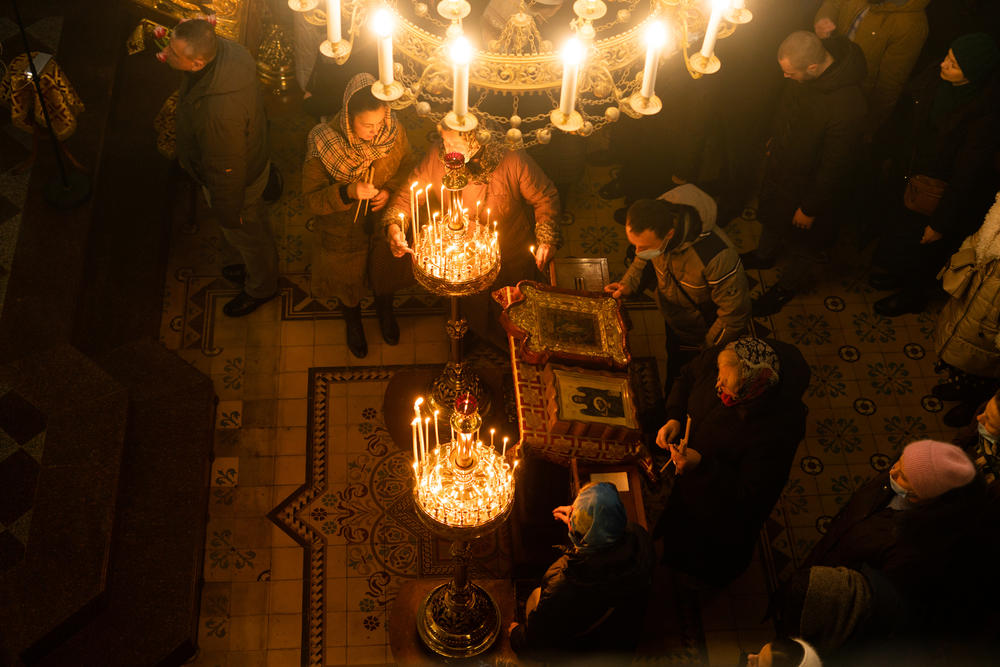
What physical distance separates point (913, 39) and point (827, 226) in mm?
1376

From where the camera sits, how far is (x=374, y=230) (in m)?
5.81

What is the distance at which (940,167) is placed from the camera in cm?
569

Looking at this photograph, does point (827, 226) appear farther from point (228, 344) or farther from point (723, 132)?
point (228, 344)

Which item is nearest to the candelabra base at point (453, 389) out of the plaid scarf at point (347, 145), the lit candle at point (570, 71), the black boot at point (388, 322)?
the black boot at point (388, 322)

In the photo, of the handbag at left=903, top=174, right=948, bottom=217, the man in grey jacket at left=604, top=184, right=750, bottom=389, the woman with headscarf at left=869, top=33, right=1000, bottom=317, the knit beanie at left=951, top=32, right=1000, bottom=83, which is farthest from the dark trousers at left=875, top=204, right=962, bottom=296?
the man in grey jacket at left=604, top=184, right=750, bottom=389

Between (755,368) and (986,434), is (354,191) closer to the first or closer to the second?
(755,368)

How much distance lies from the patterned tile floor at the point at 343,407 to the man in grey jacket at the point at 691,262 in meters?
0.96

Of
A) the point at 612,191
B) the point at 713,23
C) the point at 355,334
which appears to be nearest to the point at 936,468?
the point at 713,23

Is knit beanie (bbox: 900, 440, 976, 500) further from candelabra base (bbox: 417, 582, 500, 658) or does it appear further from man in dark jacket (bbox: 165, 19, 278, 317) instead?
man in dark jacket (bbox: 165, 19, 278, 317)

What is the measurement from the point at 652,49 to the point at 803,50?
2.74m

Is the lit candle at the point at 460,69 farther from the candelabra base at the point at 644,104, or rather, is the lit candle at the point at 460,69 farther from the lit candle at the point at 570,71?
the candelabra base at the point at 644,104

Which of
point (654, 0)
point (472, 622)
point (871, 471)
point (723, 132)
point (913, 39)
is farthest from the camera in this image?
point (723, 132)

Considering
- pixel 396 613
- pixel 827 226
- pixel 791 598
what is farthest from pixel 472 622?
pixel 827 226

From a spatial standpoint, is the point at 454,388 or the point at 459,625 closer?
the point at 459,625
